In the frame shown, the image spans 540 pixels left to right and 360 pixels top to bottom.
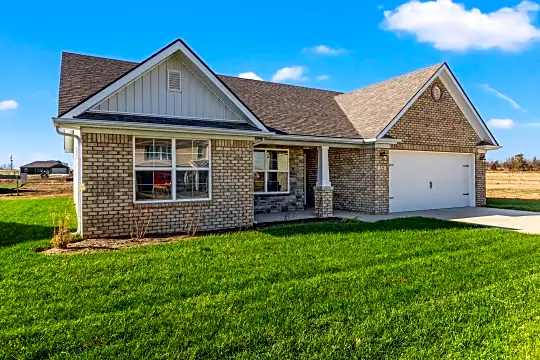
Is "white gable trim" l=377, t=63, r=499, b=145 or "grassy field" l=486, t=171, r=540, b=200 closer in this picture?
"white gable trim" l=377, t=63, r=499, b=145

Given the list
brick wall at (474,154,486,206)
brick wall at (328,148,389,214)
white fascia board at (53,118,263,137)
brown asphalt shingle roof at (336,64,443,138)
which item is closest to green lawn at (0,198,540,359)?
white fascia board at (53,118,263,137)

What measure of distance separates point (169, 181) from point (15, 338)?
6073 millimetres

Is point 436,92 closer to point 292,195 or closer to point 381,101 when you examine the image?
point 381,101

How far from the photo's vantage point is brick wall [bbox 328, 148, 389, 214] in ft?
44.3

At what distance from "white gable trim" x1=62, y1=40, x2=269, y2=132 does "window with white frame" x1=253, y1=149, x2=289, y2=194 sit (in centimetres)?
376

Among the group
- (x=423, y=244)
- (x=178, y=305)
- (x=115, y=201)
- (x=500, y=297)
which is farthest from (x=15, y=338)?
(x=423, y=244)

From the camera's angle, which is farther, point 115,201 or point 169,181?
point 169,181

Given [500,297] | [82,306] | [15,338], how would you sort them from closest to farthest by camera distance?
[15,338]
[82,306]
[500,297]

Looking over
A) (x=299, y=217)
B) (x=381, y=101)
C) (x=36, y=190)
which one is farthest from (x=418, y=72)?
(x=36, y=190)

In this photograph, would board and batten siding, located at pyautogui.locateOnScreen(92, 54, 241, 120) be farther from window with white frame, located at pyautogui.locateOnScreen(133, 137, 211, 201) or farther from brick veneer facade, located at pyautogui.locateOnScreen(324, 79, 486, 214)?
brick veneer facade, located at pyautogui.locateOnScreen(324, 79, 486, 214)

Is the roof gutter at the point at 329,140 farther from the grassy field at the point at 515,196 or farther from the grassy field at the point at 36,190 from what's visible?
the grassy field at the point at 36,190

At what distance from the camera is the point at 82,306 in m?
4.45

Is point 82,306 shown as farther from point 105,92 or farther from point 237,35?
point 237,35

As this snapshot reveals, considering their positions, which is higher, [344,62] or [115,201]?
[344,62]
